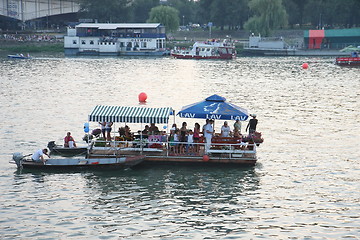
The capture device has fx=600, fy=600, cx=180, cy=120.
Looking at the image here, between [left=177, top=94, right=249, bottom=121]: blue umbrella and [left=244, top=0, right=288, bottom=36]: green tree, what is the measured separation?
111127mm

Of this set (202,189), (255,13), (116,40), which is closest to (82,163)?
(202,189)

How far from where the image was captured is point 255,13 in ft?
478

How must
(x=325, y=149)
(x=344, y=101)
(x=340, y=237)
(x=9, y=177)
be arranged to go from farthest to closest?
(x=344, y=101) → (x=325, y=149) → (x=9, y=177) → (x=340, y=237)

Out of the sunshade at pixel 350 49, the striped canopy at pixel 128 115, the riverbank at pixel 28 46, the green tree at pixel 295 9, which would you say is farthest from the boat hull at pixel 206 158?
the green tree at pixel 295 9

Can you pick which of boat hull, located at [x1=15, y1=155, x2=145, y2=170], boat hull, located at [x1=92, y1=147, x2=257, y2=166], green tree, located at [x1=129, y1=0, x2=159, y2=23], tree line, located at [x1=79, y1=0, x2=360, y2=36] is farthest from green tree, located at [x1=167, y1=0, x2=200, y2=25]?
boat hull, located at [x1=15, y1=155, x2=145, y2=170]

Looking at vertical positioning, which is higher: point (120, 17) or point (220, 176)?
point (120, 17)

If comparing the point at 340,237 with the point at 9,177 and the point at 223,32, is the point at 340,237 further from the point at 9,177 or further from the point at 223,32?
the point at 223,32

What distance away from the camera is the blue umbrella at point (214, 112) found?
100 ft

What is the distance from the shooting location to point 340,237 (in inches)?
851

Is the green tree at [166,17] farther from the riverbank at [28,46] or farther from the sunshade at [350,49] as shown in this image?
the sunshade at [350,49]

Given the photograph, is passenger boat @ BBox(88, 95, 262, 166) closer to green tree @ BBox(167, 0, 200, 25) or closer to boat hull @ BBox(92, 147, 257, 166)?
boat hull @ BBox(92, 147, 257, 166)

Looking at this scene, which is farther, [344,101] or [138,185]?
[344,101]

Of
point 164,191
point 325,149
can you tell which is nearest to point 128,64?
point 325,149

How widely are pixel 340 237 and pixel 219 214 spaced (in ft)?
15.6
